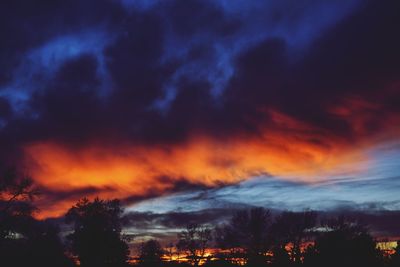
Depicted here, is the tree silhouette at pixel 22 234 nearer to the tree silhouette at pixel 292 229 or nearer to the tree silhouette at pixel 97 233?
the tree silhouette at pixel 97 233

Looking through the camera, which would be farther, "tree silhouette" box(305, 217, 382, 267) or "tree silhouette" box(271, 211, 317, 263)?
"tree silhouette" box(271, 211, 317, 263)

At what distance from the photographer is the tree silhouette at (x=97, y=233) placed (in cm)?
6606

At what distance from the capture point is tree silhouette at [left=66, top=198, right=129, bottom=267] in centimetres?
6606

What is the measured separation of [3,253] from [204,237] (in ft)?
217

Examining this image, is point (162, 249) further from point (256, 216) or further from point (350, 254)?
point (350, 254)

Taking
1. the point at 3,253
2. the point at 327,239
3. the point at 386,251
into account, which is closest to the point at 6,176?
the point at 3,253

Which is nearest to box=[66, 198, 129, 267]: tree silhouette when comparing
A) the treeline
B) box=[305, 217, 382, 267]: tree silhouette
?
the treeline

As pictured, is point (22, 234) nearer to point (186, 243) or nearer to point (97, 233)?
point (97, 233)

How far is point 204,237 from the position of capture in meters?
103

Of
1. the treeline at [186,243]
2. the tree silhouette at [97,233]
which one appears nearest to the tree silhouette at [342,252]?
the treeline at [186,243]

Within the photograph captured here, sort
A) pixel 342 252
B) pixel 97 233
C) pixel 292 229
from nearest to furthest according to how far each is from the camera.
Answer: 1. pixel 342 252
2. pixel 97 233
3. pixel 292 229

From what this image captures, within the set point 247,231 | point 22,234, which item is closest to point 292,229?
point 247,231

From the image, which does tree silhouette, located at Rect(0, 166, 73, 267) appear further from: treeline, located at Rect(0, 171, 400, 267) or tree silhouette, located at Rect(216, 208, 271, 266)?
tree silhouette, located at Rect(216, 208, 271, 266)

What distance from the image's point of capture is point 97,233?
227 feet
